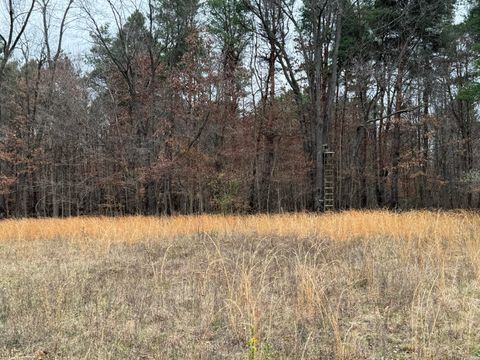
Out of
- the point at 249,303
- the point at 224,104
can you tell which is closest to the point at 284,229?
the point at 249,303

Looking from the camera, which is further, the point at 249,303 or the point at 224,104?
the point at 224,104

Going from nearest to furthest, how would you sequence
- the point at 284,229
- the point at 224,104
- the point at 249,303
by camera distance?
the point at 249,303, the point at 284,229, the point at 224,104

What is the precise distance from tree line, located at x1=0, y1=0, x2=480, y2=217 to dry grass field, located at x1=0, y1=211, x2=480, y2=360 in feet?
33.0

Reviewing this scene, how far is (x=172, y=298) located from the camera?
420 cm

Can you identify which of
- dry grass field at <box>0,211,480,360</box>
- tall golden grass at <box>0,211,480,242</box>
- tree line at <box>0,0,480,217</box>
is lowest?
dry grass field at <box>0,211,480,360</box>

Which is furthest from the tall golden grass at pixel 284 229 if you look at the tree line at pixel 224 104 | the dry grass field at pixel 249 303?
the tree line at pixel 224 104

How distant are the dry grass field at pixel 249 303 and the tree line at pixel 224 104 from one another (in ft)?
33.0

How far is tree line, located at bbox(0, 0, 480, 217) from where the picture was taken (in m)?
17.8

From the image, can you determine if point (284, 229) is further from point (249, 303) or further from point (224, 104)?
point (224, 104)

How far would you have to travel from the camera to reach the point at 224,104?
1898 cm

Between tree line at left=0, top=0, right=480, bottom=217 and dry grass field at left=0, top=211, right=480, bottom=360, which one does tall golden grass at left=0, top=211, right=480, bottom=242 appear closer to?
dry grass field at left=0, top=211, right=480, bottom=360

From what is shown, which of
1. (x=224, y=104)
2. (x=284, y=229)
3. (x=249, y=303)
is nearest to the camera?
(x=249, y=303)

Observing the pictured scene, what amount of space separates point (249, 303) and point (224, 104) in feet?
53.6

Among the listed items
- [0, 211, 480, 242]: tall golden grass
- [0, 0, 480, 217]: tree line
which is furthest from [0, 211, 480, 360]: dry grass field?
[0, 0, 480, 217]: tree line
